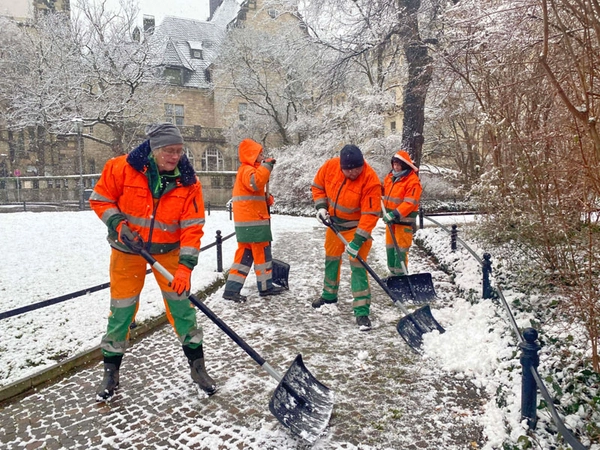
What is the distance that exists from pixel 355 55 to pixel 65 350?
9926 mm

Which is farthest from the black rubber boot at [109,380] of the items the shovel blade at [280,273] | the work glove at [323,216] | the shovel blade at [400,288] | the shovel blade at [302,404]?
the shovel blade at [400,288]

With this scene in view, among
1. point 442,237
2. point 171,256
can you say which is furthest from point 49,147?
point 171,256

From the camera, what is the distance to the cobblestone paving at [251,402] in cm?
292

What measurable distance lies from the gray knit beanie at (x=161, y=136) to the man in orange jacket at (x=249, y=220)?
7.32 ft

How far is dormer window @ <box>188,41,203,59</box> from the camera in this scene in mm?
36031

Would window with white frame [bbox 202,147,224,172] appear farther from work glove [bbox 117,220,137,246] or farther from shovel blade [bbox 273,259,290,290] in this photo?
work glove [bbox 117,220,137,246]

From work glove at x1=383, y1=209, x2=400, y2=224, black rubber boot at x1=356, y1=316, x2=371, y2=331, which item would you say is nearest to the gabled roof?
work glove at x1=383, y1=209, x2=400, y2=224

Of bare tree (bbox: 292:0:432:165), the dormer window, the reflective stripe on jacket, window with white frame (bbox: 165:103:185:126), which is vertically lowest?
the reflective stripe on jacket

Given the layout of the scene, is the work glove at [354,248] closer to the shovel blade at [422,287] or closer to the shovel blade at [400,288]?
the shovel blade at [400,288]

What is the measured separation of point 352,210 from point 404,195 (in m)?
1.30

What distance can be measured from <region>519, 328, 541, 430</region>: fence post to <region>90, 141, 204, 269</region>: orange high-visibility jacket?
7.94ft

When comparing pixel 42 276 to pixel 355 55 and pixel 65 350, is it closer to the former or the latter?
pixel 65 350

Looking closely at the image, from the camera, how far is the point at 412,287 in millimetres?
5742

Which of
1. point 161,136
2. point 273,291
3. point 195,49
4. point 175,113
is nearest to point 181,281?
point 161,136
